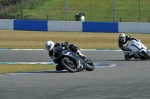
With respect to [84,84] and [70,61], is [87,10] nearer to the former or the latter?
[70,61]

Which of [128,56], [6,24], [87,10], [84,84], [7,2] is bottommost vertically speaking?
[128,56]

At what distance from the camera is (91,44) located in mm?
30406

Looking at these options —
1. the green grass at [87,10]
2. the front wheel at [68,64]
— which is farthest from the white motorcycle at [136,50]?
the green grass at [87,10]

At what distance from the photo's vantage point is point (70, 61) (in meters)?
15.8

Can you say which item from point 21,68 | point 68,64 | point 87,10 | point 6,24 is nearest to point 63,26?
Answer: point 6,24

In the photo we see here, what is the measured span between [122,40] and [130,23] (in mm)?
14990

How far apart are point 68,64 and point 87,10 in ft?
83.7

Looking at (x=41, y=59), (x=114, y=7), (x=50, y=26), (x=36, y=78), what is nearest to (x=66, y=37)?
(x=50, y=26)

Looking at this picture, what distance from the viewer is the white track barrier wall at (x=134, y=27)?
35312mm

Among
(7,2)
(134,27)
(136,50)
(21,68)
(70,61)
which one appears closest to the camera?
(70,61)

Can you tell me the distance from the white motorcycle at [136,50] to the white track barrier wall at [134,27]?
48.0 feet

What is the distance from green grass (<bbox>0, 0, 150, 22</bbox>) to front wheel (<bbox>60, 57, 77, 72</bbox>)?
76.9ft

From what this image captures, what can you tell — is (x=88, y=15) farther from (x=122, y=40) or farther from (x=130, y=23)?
(x=122, y=40)

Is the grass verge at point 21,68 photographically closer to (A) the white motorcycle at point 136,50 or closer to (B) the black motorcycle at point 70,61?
(B) the black motorcycle at point 70,61
